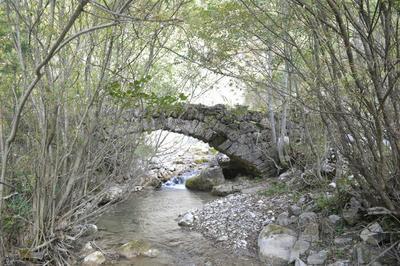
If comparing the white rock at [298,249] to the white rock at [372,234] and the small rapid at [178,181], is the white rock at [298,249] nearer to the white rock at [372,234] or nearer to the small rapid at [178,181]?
the white rock at [372,234]

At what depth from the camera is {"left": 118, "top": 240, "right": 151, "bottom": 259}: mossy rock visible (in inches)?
194

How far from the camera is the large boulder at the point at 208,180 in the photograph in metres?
10.3

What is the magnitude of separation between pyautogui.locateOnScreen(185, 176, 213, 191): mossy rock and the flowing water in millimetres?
562

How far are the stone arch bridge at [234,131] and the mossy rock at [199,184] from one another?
132cm

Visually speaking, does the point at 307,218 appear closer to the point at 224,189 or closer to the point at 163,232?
the point at 163,232

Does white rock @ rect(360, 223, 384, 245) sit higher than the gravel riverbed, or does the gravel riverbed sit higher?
white rock @ rect(360, 223, 384, 245)

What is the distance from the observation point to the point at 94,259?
14.9 feet

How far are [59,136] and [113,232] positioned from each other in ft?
8.36

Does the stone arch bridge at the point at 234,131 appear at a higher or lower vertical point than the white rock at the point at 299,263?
higher

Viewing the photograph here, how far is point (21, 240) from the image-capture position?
4.02 metres

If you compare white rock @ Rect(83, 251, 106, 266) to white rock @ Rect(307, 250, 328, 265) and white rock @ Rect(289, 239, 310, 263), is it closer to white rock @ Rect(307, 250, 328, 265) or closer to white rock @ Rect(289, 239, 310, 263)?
white rock @ Rect(289, 239, 310, 263)

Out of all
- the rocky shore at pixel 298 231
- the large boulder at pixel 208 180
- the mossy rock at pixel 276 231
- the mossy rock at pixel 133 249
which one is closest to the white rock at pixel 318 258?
the rocky shore at pixel 298 231

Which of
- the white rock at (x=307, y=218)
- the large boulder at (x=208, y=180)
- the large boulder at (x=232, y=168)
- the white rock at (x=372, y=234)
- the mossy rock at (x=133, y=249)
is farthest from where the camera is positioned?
the large boulder at (x=232, y=168)

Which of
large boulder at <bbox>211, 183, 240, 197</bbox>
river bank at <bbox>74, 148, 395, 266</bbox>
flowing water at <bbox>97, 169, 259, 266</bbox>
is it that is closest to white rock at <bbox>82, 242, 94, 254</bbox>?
river bank at <bbox>74, 148, 395, 266</bbox>
